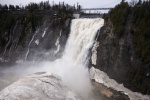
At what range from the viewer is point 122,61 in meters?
21.5

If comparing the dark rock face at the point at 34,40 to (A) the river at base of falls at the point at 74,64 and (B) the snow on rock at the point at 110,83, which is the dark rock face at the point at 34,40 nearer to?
(A) the river at base of falls at the point at 74,64

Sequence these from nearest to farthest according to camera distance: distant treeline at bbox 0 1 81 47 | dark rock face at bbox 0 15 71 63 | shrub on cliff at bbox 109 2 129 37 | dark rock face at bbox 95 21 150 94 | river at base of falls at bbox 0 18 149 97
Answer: dark rock face at bbox 95 21 150 94, shrub on cliff at bbox 109 2 129 37, river at base of falls at bbox 0 18 149 97, dark rock face at bbox 0 15 71 63, distant treeline at bbox 0 1 81 47

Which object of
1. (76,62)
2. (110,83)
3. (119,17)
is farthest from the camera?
(76,62)

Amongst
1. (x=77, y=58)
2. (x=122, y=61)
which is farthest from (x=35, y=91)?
(x=77, y=58)

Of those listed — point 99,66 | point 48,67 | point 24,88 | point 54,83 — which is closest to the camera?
point 24,88

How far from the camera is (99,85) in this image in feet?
73.3

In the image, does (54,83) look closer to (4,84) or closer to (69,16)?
(4,84)

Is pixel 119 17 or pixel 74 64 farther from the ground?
pixel 119 17

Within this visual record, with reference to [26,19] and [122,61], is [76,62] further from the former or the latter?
[26,19]

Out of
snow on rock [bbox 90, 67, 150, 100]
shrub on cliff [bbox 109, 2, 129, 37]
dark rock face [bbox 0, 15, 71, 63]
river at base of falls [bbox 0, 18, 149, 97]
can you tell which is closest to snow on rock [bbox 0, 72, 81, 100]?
river at base of falls [bbox 0, 18, 149, 97]

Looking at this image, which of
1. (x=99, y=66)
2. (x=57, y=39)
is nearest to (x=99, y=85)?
(x=99, y=66)

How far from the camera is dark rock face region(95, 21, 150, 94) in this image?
1967 centimetres

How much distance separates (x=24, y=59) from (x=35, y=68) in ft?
11.5

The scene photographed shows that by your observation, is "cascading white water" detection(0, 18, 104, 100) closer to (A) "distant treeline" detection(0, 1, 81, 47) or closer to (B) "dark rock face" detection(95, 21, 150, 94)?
(B) "dark rock face" detection(95, 21, 150, 94)
